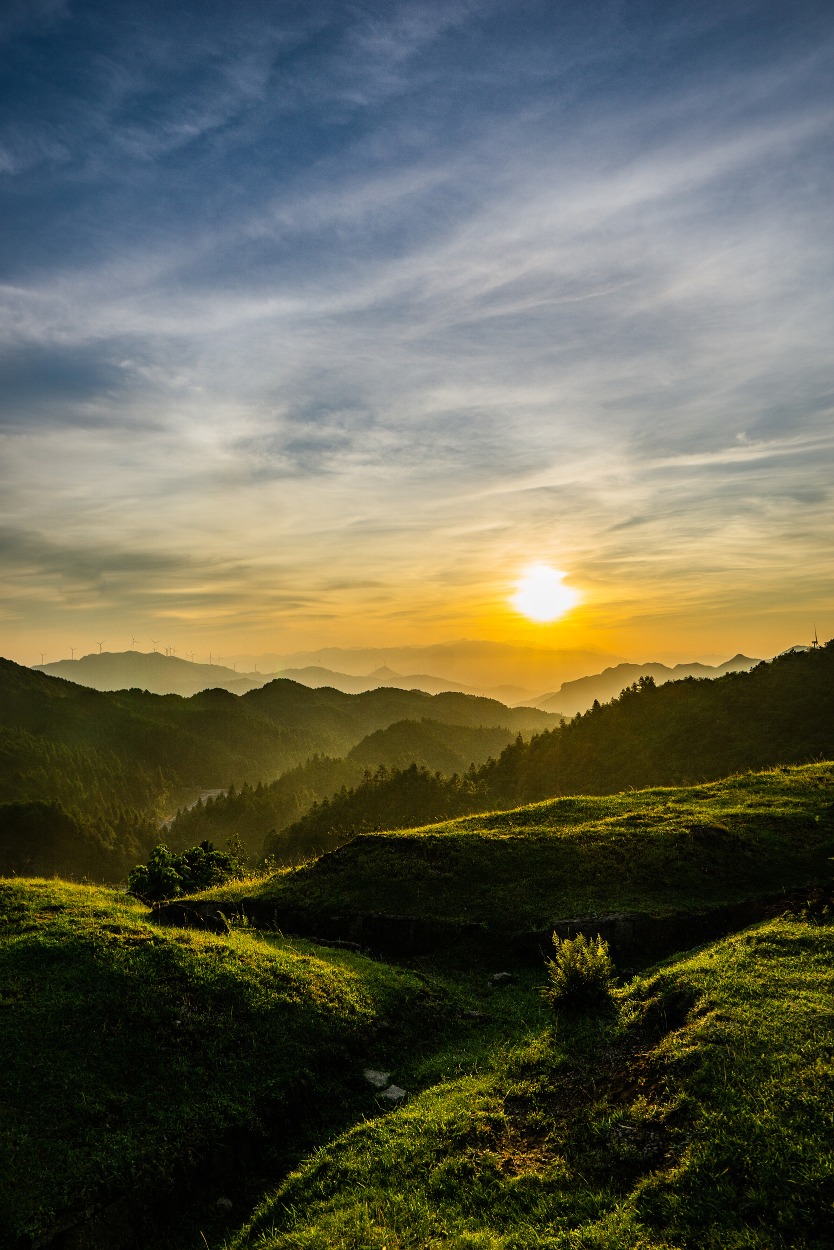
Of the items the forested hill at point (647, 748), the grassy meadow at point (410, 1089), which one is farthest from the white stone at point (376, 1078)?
the forested hill at point (647, 748)

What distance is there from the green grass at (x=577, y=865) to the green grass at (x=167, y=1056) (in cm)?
473

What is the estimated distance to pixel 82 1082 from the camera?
9953 millimetres

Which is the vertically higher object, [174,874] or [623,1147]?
[623,1147]

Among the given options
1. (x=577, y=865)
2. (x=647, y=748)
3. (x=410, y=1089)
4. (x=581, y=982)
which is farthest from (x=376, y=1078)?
(x=647, y=748)

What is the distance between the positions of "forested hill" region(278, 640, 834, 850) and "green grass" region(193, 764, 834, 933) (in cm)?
2723

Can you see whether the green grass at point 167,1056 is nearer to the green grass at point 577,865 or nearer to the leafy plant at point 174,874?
the green grass at point 577,865

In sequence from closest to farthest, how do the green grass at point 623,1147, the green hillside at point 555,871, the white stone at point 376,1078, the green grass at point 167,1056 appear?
1. the green grass at point 623,1147
2. the green grass at point 167,1056
3. the white stone at point 376,1078
4. the green hillside at point 555,871

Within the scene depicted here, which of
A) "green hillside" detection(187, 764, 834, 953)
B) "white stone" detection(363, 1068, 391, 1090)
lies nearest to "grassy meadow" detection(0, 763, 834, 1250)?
"white stone" detection(363, 1068, 391, 1090)

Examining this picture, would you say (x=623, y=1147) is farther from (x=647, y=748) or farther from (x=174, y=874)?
(x=647, y=748)

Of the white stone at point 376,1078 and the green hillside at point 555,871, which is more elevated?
the green hillside at point 555,871

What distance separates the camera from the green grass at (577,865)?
18.5 meters

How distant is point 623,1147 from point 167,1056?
7.76 metres

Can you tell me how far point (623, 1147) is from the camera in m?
8.27

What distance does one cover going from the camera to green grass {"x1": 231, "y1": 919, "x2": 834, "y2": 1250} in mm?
6812
